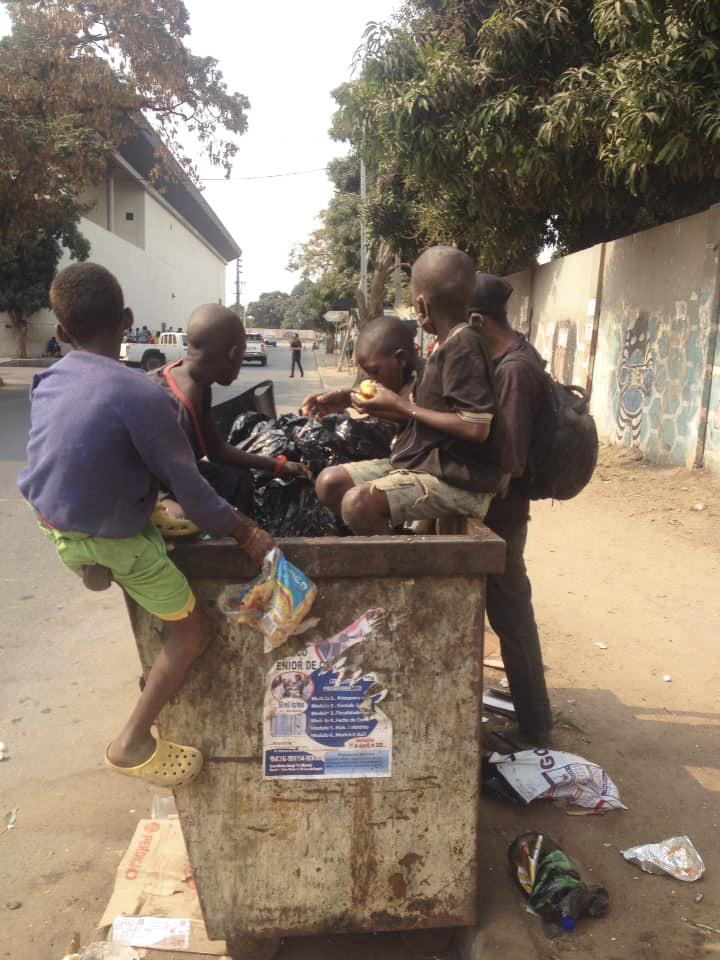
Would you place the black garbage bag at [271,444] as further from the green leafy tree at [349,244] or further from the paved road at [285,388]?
the green leafy tree at [349,244]

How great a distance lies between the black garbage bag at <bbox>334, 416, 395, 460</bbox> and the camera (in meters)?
3.25

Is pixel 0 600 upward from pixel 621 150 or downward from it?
downward

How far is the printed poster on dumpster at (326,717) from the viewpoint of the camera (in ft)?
6.48

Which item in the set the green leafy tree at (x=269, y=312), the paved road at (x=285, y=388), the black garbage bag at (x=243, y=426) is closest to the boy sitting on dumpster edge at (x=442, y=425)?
the black garbage bag at (x=243, y=426)

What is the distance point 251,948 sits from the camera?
2.18 meters

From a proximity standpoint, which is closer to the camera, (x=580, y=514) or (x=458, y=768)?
(x=458, y=768)

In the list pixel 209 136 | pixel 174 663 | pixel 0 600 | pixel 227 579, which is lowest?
pixel 0 600

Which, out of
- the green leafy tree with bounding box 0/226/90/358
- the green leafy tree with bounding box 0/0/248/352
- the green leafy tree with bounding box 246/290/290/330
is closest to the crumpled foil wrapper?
the green leafy tree with bounding box 0/0/248/352

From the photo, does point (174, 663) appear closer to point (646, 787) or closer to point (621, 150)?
point (646, 787)

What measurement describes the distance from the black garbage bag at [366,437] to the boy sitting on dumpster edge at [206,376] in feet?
1.74

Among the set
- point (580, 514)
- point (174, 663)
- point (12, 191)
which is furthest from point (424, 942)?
point (12, 191)

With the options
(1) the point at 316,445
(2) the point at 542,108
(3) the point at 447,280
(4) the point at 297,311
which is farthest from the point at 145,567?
(4) the point at 297,311

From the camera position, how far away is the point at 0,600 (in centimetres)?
511

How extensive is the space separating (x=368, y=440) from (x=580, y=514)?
4.72 metres
